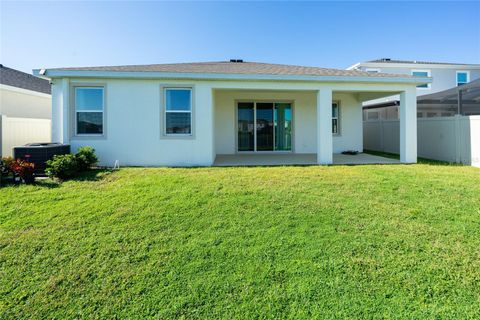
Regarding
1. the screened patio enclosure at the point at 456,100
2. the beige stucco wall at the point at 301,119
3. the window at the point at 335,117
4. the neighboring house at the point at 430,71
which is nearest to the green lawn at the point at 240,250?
the beige stucco wall at the point at 301,119

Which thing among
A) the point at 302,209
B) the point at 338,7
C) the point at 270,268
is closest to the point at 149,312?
the point at 270,268

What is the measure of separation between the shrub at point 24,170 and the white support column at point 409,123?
1135cm

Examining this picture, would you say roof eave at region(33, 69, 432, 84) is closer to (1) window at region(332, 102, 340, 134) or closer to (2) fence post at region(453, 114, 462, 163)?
(2) fence post at region(453, 114, 462, 163)

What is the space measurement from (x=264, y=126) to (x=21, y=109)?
1206cm

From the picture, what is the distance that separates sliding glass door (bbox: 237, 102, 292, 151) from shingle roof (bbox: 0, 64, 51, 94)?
36.7ft

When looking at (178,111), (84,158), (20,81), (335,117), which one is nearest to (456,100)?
(335,117)

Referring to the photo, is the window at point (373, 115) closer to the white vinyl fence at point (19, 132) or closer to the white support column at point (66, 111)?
the white support column at point (66, 111)

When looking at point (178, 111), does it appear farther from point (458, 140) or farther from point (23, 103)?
point (458, 140)

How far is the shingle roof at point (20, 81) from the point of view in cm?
1323

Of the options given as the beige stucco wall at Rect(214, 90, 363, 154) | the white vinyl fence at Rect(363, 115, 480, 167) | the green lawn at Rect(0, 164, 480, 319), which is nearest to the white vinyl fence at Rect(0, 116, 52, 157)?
the green lawn at Rect(0, 164, 480, 319)

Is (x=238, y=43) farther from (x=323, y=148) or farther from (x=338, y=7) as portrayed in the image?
(x=323, y=148)

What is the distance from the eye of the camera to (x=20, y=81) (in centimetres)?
1421

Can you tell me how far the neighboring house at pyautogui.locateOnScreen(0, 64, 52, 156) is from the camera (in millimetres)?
8695

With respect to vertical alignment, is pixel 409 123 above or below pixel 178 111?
below
